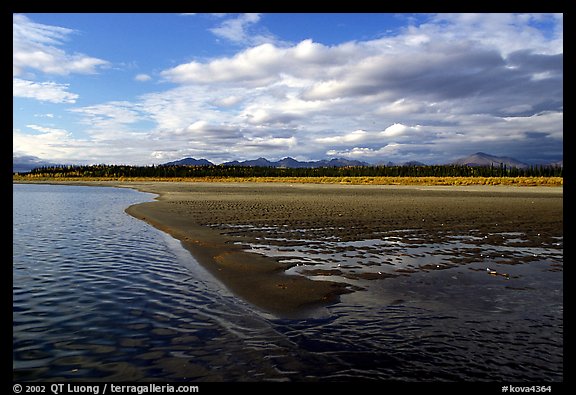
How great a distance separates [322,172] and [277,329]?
13349 centimetres

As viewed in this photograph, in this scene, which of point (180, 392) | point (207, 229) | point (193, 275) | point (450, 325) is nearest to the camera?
point (180, 392)

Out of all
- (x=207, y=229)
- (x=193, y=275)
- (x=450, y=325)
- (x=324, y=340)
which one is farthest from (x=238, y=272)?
(x=207, y=229)

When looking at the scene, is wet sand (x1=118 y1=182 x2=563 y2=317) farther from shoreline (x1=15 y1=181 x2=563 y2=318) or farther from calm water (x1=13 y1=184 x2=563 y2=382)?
calm water (x1=13 y1=184 x2=563 y2=382)

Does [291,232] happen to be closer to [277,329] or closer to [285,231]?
[285,231]

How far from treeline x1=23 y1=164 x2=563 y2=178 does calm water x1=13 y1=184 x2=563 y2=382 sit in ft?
370

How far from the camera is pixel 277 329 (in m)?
7.34

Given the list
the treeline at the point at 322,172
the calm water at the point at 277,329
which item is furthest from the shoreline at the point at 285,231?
the treeline at the point at 322,172

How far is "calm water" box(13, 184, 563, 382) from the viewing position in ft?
18.9
